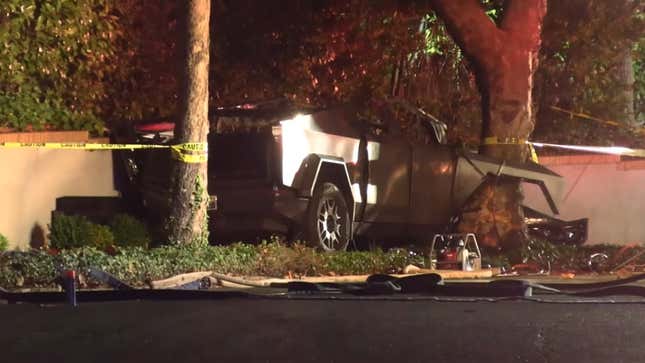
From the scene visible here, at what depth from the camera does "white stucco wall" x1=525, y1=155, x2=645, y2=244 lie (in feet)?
48.8

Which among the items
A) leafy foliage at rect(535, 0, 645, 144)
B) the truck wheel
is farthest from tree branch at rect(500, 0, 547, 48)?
leafy foliage at rect(535, 0, 645, 144)

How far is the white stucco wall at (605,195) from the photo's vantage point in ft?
48.8

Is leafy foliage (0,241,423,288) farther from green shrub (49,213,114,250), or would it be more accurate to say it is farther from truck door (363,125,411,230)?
truck door (363,125,411,230)

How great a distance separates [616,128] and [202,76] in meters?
9.50

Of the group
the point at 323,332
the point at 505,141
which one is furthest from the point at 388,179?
the point at 323,332

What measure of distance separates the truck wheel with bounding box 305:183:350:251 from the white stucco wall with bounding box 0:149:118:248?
261 centimetres

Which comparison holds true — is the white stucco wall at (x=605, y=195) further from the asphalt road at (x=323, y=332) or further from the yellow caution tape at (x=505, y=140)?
the asphalt road at (x=323, y=332)

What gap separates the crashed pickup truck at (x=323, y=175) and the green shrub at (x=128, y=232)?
0.35 meters

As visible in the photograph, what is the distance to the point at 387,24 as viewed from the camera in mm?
14195

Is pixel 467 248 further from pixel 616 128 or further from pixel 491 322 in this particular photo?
pixel 616 128

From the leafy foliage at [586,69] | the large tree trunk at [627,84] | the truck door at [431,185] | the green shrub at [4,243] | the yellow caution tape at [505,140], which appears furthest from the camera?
the large tree trunk at [627,84]

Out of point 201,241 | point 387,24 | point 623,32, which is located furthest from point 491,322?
point 623,32

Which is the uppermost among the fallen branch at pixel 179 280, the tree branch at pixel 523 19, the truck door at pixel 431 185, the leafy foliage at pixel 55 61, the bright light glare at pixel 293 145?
the tree branch at pixel 523 19

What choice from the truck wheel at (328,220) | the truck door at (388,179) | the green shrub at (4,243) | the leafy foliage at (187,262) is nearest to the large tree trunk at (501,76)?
the truck door at (388,179)
